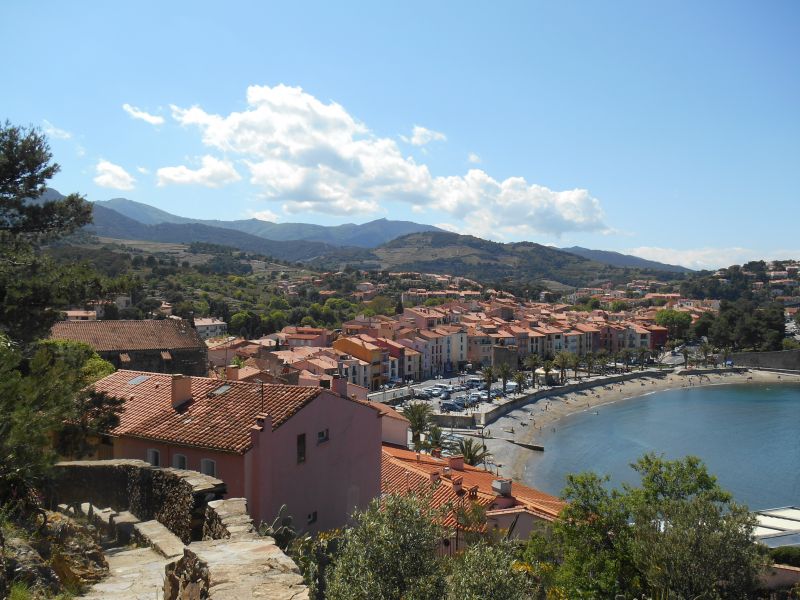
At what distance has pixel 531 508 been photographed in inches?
718

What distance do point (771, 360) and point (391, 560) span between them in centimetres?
10244

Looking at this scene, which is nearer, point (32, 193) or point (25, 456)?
point (25, 456)

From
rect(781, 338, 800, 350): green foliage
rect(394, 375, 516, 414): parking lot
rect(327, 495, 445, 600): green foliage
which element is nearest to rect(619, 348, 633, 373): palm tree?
rect(781, 338, 800, 350): green foliage

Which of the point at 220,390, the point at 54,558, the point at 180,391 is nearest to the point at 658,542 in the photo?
the point at 220,390

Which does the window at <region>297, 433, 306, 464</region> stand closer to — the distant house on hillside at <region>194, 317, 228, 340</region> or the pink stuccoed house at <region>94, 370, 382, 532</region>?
the pink stuccoed house at <region>94, 370, 382, 532</region>

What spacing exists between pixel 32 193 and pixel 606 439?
162ft

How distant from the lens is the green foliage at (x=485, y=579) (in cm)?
656

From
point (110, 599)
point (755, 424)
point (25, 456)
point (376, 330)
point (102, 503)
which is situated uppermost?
point (25, 456)

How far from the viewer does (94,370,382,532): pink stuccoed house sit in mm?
11992

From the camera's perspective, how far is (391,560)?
688 centimetres

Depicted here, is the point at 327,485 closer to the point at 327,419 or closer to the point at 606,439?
the point at 327,419

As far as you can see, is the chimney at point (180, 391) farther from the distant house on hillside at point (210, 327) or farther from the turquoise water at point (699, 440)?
the distant house on hillside at point (210, 327)

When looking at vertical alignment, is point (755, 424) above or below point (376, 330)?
below

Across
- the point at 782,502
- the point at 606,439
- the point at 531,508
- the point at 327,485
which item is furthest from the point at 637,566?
the point at 606,439
